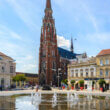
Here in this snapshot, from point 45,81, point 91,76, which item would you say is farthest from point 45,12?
point 91,76

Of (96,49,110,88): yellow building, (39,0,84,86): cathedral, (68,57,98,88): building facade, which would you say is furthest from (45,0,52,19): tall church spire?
(96,49,110,88): yellow building

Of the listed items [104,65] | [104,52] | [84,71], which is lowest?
[84,71]

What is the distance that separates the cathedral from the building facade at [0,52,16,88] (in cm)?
3498

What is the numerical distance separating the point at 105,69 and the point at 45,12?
63.4m

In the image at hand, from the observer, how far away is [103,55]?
198 feet

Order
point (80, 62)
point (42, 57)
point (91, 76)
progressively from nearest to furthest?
point (91, 76)
point (80, 62)
point (42, 57)

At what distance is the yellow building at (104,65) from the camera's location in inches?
2341

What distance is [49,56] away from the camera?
100500 millimetres

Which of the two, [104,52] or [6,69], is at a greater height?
[104,52]

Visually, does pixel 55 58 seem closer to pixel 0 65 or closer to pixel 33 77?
pixel 33 77

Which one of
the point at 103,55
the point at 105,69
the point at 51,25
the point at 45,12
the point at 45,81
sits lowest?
the point at 45,81

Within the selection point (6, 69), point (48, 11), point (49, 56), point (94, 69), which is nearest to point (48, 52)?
point (49, 56)

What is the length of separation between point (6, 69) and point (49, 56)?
140 feet

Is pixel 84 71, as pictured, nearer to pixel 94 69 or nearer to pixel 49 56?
pixel 94 69
